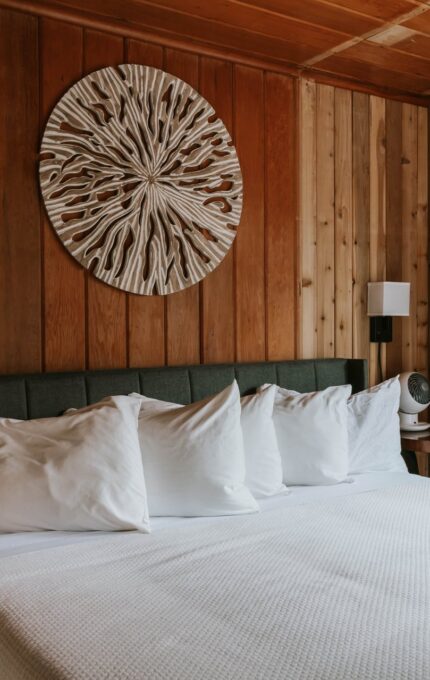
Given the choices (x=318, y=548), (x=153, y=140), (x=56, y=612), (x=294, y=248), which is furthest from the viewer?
(x=294, y=248)

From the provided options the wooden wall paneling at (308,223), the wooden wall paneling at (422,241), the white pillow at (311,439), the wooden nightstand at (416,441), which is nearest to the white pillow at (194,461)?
the white pillow at (311,439)

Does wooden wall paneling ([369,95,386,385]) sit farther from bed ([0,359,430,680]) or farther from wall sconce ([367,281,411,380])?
bed ([0,359,430,680])

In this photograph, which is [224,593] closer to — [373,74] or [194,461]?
[194,461]

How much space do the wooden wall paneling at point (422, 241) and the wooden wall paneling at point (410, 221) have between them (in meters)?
0.03

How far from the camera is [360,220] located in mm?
3539

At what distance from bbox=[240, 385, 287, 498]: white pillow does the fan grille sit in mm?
998

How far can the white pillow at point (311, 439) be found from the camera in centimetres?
274

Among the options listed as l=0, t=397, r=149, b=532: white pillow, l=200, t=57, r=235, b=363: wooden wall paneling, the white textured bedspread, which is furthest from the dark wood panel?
the white textured bedspread

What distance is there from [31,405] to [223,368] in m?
0.87

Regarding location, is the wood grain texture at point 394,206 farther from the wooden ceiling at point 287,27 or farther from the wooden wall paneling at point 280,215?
the wooden wall paneling at point 280,215

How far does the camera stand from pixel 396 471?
9.93 ft

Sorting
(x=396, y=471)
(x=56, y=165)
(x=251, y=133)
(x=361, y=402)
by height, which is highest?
(x=251, y=133)

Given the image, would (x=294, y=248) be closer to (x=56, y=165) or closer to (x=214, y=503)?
(x=56, y=165)

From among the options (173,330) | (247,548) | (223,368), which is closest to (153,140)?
(173,330)
